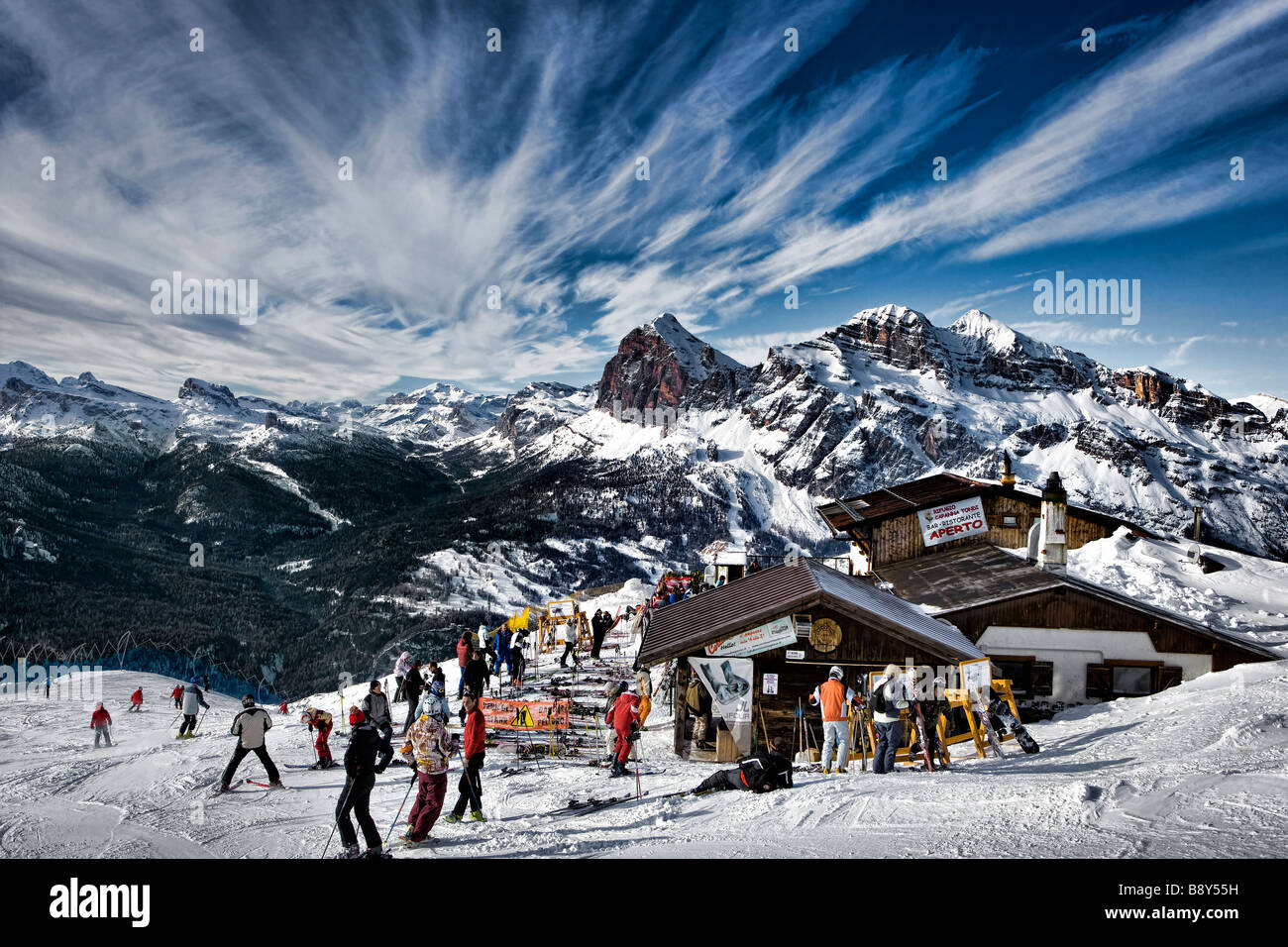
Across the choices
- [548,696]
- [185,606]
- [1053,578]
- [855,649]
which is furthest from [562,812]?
[185,606]

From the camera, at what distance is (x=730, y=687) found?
15.7 m

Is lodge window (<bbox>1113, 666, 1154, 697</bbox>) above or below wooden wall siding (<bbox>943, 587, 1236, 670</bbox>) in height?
below

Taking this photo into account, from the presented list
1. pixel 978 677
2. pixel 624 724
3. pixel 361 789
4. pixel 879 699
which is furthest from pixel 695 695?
pixel 361 789

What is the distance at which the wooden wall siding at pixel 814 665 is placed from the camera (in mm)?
15500

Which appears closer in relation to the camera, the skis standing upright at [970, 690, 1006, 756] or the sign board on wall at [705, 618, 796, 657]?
the skis standing upright at [970, 690, 1006, 756]

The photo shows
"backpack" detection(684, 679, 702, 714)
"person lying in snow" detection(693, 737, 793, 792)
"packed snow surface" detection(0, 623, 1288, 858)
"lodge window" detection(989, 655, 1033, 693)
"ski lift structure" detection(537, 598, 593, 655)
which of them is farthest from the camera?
"ski lift structure" detection(537, 598, 593, 655)

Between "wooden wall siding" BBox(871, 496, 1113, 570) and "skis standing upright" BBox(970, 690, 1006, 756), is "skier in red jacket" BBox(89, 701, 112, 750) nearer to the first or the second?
"skis standing upright" BBox(970, 690, 1006, 756)

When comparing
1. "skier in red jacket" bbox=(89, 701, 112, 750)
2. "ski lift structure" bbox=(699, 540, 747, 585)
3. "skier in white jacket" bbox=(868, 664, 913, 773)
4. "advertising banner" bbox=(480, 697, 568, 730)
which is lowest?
"skier in red jacket" bbox=(89, 701, 112, 750)

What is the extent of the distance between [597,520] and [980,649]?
181416mm

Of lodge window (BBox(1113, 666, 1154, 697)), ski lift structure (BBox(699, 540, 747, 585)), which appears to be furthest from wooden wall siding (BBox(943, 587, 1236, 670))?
ski lift structure (BBox(699, 540, 747, 585))

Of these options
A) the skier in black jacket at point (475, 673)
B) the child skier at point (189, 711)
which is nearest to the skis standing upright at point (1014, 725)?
the skier in black jacket at point (475, 673)

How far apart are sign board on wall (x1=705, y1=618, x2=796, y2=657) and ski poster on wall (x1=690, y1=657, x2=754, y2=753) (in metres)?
0.16

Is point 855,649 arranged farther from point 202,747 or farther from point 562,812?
point 202,747

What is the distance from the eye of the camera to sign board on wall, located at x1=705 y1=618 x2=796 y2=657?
15.6 meters
